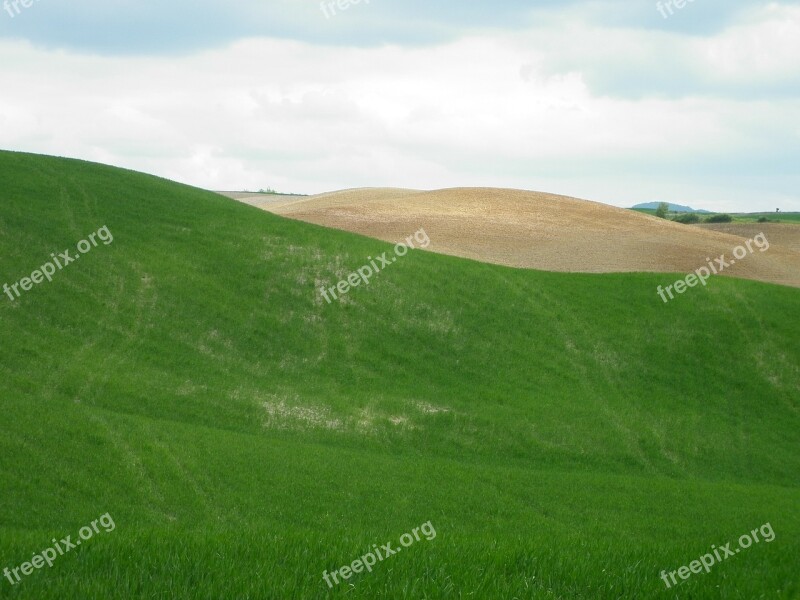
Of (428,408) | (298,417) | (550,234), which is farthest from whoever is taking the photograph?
(550,234)

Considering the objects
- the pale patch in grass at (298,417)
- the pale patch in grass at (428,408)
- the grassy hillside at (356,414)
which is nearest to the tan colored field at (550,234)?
the grassy hillside at (356,414)

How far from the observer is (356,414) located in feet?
89.3

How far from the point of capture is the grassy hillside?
31.6 ft

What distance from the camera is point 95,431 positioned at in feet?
65.2

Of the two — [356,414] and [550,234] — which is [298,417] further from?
[550,234]

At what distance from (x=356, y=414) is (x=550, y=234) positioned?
3438cm

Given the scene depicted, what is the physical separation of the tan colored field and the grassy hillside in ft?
21.1

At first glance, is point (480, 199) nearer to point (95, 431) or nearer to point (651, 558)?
point (95, 431)

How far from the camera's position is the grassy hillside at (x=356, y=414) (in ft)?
31.6

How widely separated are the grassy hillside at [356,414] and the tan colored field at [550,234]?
6.43 metres

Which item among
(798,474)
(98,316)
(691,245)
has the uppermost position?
(691,245)

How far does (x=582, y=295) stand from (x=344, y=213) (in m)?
27.8

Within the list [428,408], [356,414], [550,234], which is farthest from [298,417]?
[550,234]

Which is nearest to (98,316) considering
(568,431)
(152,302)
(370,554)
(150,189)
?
(152,302)
